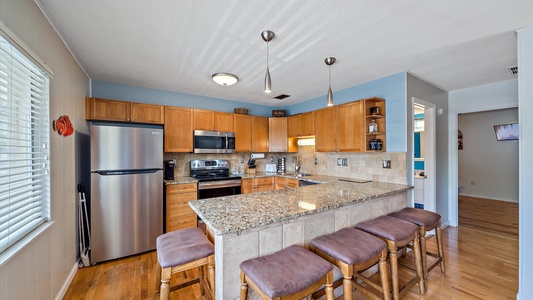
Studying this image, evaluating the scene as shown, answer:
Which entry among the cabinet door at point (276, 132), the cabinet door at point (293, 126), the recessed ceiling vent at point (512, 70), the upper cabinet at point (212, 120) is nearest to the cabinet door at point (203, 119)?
the upper cabinet at point (212, 120)

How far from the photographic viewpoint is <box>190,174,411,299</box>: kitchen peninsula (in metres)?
1.34

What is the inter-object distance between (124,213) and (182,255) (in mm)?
1832

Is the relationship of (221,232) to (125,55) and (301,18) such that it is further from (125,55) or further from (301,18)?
(125,55)

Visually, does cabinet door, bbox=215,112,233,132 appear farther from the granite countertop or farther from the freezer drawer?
the granite countertop

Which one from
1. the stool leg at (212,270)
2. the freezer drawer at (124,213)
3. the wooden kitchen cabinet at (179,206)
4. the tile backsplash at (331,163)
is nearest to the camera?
the stool leg at (212,270)

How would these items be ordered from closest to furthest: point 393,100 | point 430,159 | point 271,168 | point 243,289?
point 243,289
point 393,100
point 430,159
point 271,168

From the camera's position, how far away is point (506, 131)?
5.27 m

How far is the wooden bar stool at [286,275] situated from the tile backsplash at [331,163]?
2.23 meters

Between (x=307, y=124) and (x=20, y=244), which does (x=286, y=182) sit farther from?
(x=20, y=244)

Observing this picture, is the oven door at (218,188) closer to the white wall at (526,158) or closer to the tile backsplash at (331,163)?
the tile backsplash at (331,163)

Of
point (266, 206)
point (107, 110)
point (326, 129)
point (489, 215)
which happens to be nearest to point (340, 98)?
point (326, 129)

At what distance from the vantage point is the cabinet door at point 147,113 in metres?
3.17

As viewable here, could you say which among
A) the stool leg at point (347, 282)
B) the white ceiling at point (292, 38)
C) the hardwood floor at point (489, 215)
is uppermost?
the white ceiling at point (292, 38)

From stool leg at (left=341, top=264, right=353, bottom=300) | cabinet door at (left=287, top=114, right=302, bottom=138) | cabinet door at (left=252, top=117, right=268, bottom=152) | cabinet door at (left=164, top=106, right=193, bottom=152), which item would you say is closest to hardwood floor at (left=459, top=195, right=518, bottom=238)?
cabinet door at (left=287, top=114, right=302, bottom=138)
